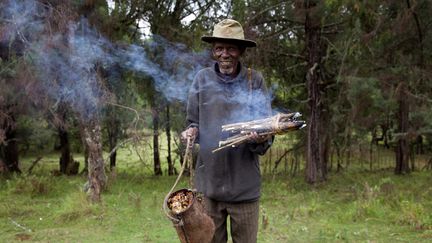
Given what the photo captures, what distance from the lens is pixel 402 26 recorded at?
28.2 feet

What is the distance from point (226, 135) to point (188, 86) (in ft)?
15.0

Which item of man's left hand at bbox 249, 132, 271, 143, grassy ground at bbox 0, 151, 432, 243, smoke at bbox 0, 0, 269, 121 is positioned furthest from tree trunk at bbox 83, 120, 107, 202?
man's left hand at bbox 249, 132, 271, 143

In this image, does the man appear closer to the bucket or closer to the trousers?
the trousers

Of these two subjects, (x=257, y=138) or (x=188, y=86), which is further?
(x=188, y=86)

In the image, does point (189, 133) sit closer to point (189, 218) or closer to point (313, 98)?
point (189, 218)

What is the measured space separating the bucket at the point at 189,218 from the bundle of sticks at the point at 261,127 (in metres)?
0.32

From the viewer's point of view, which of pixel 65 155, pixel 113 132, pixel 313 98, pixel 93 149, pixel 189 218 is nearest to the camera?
pixel 189 218

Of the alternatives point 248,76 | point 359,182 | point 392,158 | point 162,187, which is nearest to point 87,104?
point 162,187

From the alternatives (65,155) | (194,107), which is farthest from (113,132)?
(194,107)

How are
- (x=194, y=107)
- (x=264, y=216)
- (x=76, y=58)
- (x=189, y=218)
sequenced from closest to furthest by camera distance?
(x=189, y=218) < (x=194, y=107) < (x=264, y=216) < (x=76, y=58)

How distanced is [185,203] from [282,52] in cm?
925

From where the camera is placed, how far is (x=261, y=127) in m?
2.88

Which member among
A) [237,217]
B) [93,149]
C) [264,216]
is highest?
[237,217]

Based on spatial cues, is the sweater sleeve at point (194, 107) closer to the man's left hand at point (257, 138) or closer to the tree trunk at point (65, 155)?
the man's left hand at point (257, 138)
